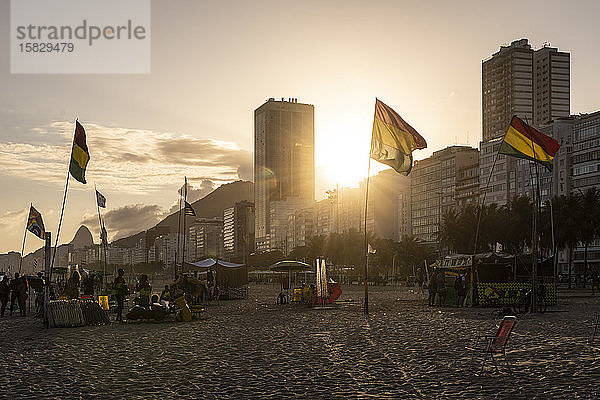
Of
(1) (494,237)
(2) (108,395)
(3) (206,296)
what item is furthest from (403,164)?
(1) (494,237)

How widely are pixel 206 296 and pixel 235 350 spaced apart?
26.9 metres

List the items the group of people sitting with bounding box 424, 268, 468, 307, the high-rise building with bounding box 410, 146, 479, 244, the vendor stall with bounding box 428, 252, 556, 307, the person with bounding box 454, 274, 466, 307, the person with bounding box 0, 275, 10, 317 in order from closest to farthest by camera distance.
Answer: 1. the person with bounding box 0, 275, 10, 317
2. the vendor stall with bounding box 428, 252, 556, 307
3. the person with bounding box 454, 274, 466, 307
4. the group of people sitting with bounding box 424, 268, 468, 307
5. the high-rise building with bounding box 410, 146, 479, 244

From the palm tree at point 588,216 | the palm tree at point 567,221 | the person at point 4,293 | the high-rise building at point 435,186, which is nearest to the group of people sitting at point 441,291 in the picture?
the person at point 4,293

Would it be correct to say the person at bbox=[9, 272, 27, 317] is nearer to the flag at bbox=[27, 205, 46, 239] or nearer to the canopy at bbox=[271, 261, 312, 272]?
the canopy at bbox=[271, 261, 312, 272]

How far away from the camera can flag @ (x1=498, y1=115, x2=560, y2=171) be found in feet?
90.8

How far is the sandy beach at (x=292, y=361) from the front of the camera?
11008 mm

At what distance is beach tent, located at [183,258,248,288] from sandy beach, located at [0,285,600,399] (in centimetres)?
2040

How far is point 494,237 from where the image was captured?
82.7 m

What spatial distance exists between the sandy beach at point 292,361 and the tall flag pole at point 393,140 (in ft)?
19.8

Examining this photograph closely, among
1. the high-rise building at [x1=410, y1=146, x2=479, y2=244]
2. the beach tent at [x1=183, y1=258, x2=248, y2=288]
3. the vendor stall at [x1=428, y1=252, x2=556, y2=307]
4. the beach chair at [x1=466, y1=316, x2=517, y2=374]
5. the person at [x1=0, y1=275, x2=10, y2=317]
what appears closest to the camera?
the beach chair at [x1=466, y1=316, x2=517, y2=374]

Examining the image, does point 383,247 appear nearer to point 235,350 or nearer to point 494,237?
point 494,237

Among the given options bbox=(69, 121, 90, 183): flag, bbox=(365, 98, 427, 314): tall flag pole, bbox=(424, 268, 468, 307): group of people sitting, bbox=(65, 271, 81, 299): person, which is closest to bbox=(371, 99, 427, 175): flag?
bbox=(365, 98, 427, 314): tall flag pole

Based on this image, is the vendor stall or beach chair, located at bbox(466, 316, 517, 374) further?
the vendor stall

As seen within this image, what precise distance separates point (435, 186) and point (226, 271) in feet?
416
